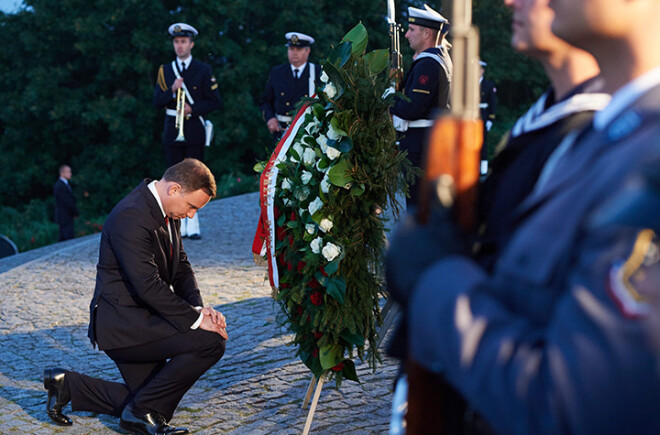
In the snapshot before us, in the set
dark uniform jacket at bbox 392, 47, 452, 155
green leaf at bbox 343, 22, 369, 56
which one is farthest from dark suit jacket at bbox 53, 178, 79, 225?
green leaf at bbox 343, 22, 369, 56

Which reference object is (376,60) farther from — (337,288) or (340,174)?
(337,288)

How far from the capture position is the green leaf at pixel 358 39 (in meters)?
3.91

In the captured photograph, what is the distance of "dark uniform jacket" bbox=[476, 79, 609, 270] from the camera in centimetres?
145

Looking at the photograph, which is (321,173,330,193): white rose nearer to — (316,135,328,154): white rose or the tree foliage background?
(316,135,328,154): white rose

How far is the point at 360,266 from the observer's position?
13.0 feet

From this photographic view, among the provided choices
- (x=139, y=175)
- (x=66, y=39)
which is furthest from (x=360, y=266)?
(x=66, y=39)

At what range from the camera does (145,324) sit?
433cm

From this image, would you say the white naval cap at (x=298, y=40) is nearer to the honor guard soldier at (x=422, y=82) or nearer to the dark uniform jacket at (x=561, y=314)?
the honor guard soldier at (x=422, y=82)

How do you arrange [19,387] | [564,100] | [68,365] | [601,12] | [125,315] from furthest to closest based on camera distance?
1. [68,365]
2. [19,387]
3. [125,315]
4. [564,100]
5. [601,12]

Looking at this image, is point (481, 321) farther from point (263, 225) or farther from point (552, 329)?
point (263, 225)

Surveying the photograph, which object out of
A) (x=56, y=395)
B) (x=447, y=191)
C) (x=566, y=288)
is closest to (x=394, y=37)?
(x=56, y=395)

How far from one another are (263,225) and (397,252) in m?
2.82

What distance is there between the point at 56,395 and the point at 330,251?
1.93 meters

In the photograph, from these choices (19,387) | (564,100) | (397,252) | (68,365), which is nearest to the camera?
(397,252)
